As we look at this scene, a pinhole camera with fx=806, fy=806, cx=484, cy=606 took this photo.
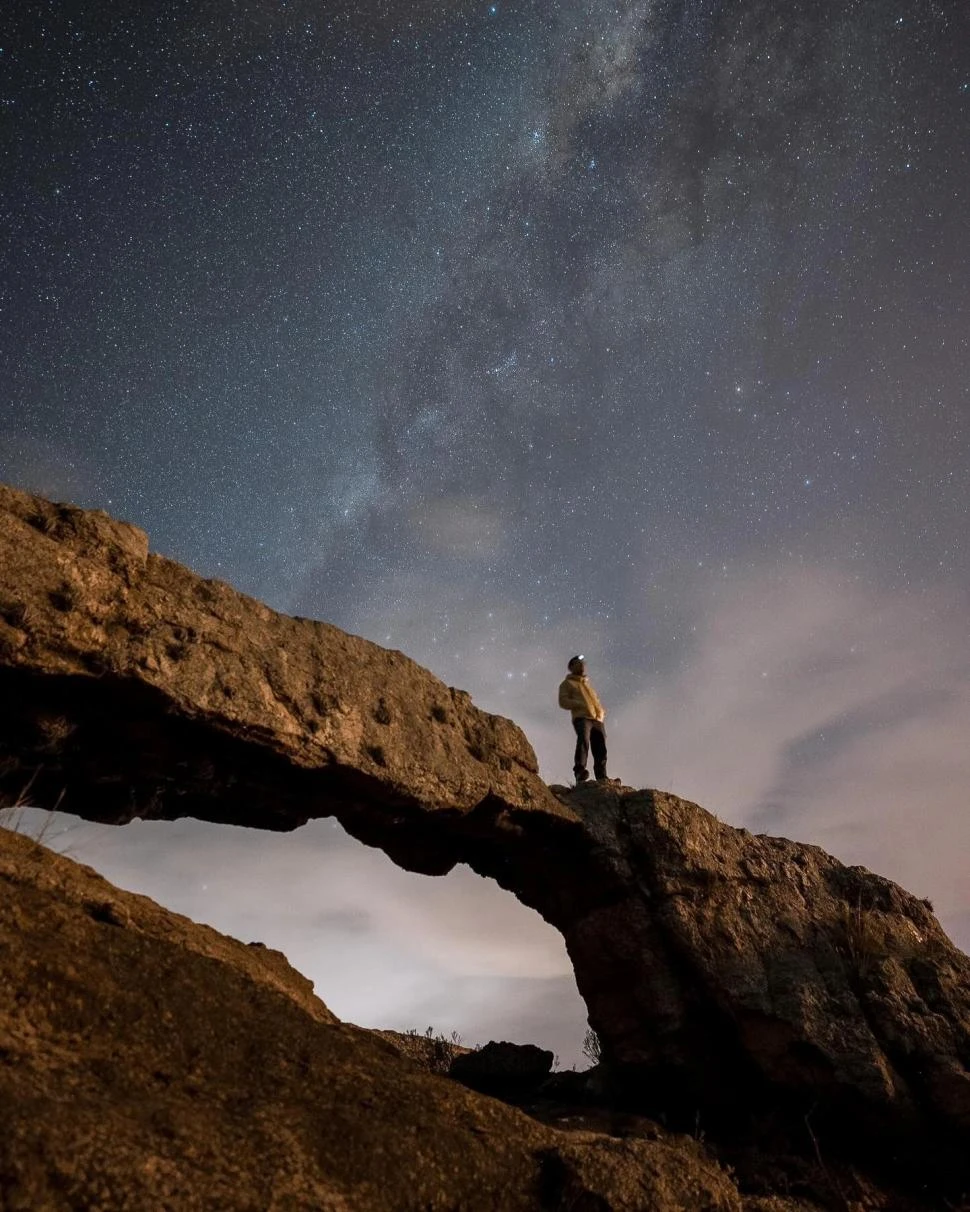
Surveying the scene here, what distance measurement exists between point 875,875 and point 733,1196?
6139 mm

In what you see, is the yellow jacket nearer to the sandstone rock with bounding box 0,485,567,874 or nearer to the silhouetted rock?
the sandstone rock with bounding box 0,485,567,874

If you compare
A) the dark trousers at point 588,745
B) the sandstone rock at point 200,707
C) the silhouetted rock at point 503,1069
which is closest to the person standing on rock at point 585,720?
the dark trousers at point 588,745

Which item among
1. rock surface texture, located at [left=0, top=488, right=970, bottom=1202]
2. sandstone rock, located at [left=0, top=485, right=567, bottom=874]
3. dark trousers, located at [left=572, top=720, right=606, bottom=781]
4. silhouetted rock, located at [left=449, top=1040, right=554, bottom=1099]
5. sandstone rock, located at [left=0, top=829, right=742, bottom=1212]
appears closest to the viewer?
sandstone rock, located at [left=0, top=829, right=742, bottom=1212]

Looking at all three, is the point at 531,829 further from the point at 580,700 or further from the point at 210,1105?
the point at 210,1105

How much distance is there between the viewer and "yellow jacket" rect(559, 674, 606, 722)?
1051 cm

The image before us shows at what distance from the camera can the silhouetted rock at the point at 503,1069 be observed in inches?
369

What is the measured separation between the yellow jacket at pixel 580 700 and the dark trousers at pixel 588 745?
A: 0.30 ft

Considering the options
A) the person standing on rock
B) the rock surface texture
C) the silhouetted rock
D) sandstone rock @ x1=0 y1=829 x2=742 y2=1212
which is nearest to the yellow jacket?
the person standing on rock

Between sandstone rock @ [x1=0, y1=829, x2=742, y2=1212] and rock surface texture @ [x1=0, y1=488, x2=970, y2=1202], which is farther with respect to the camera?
rock surface texture @ [x1=0, y1=488, x2=970, y2=1202]

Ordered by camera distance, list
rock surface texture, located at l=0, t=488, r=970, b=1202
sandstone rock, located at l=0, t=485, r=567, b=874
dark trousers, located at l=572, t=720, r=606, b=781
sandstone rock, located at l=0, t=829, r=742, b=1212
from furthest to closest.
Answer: dark trousers, located at l=572, t=720, r=606, b=781, rock surface texture, located at l=0, t=488, r=970, b=1202, sandstone rock, located at l=0, t=485, r=567, b=874, sandstone rock, located at l=0, t=829, r=742, b=1212

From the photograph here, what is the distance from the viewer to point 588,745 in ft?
34.3

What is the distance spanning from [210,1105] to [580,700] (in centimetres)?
766

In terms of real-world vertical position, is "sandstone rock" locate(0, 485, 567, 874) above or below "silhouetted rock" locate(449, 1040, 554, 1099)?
above

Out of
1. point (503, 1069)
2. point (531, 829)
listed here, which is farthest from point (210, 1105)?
point (503, 1069)
